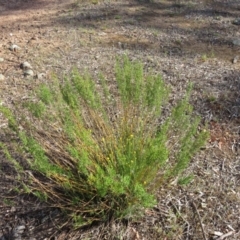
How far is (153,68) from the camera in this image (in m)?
4.09

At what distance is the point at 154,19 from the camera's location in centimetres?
562

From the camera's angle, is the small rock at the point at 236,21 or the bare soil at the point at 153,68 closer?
the bare soil at the point at 153,68

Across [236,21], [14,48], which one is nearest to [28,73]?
[14,48]

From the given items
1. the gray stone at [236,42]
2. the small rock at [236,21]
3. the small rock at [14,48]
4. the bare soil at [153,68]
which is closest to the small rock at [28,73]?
the bare soil at [153,68]

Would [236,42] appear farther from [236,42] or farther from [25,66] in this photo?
[25,66]

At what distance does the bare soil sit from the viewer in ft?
7.99

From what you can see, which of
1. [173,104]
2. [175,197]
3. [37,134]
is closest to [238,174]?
[175,197]

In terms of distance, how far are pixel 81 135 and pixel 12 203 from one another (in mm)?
805

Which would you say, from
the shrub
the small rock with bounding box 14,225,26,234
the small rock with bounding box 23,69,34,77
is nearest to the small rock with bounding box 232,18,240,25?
the small rock with bounding box 23,69,34,77

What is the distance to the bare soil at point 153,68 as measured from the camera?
244cm

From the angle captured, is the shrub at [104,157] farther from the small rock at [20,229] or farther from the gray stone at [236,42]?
the gray stone at [236,42]

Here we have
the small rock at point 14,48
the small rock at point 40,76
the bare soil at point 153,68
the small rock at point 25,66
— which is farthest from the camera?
the small rock at point 14,48

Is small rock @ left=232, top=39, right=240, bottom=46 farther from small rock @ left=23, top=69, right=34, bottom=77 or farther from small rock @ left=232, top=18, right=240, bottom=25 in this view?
small rock @ left=23, top=69, right=34, bottom=77

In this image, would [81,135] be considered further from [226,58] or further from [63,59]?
[226,58]
